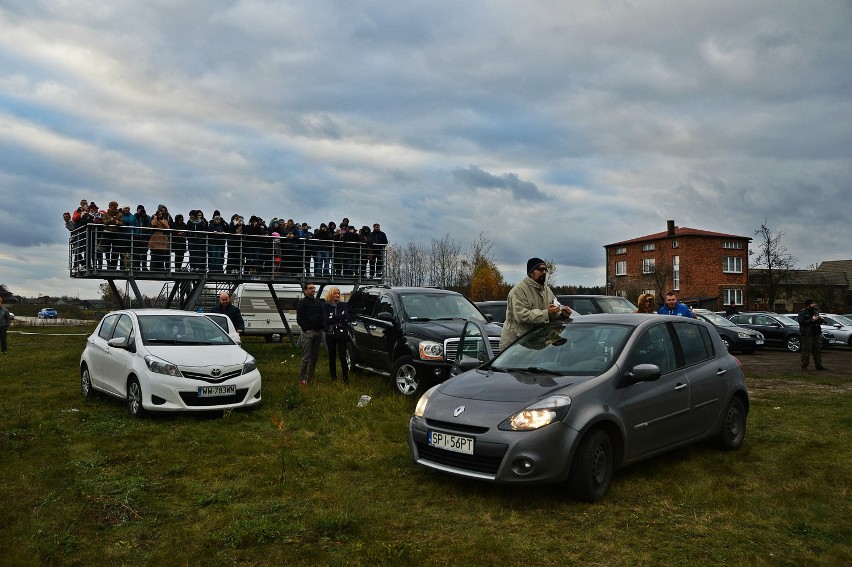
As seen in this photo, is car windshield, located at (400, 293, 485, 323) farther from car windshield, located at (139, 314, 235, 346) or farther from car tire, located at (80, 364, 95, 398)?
car tire, located at (80, 364, 95, 398)

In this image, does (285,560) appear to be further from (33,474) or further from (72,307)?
(72,307)

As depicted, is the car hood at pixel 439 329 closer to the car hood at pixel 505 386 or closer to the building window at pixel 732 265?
the car hood at pixel 505 386

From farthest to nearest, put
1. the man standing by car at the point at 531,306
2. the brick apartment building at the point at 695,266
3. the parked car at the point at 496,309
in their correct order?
the brick apartment building at the point at 695,266 → the parked car at the point at 496,309 → the man standing by car at the point at 531,306

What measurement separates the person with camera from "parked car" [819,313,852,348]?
21614 millimetres

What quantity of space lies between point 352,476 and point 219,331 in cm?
513

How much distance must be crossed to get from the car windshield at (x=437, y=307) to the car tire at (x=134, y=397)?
14.1ft

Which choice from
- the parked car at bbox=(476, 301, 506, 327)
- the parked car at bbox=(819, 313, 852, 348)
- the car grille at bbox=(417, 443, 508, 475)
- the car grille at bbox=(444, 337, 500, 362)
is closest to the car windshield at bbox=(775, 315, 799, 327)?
the parked car at bbox=(819, 313, 852, 348)

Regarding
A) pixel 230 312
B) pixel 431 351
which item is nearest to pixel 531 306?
pixel 431 351

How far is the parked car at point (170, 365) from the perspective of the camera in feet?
29.8

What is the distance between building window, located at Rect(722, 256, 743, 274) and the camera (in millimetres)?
64500

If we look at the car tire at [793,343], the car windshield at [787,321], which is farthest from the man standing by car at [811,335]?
the car windshield at [787,321]

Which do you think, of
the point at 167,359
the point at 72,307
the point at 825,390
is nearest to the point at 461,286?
the point at 825,390

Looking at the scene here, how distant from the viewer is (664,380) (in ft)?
20.6

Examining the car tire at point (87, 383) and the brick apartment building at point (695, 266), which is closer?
the car tire at point (87, 383)
